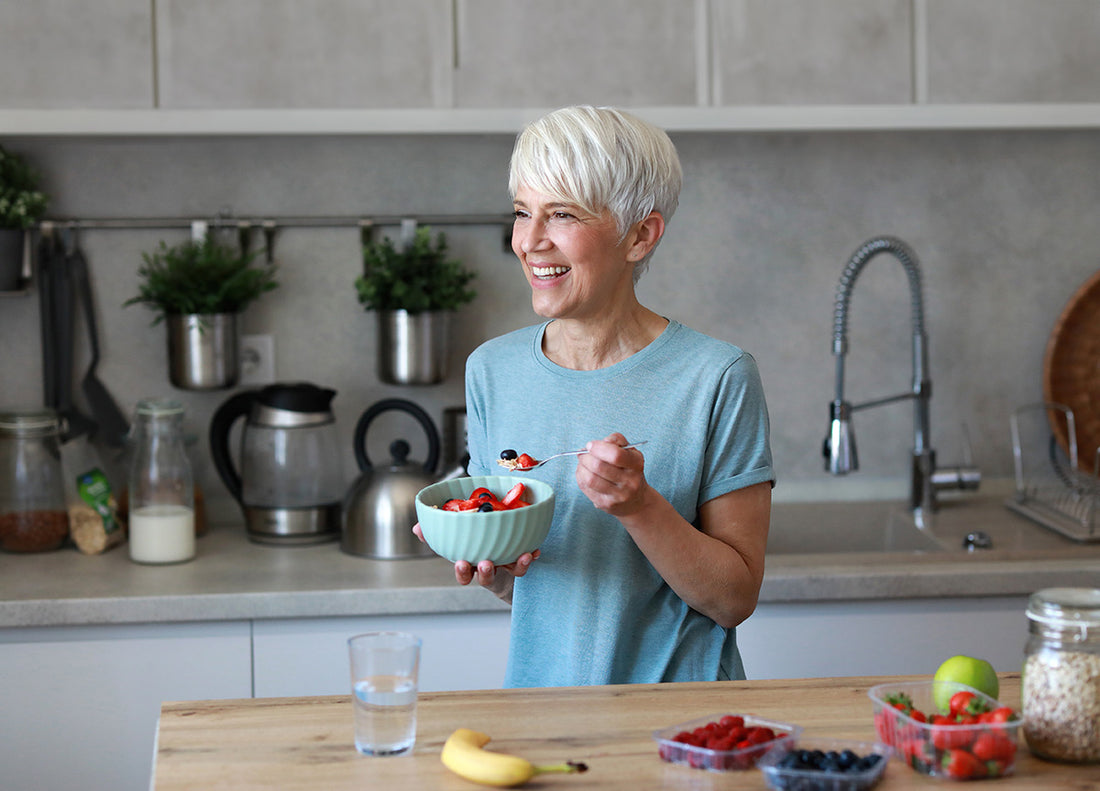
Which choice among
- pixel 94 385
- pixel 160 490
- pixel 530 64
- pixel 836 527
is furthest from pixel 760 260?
pixel 94 385

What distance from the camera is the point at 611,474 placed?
112 cm

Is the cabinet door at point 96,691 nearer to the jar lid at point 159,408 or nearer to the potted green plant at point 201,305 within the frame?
the jar lid at point 159,408

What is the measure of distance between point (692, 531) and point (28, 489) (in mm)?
1494

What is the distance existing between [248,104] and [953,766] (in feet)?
5.49

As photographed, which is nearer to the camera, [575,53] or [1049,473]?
[575,53]

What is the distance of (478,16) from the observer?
2.10 m

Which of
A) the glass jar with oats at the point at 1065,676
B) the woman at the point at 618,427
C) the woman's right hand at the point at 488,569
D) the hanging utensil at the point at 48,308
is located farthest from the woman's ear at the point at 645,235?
the hanging utensil at the point at 48,308

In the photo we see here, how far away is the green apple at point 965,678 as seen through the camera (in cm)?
102

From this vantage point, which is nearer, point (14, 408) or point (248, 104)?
point (248, 104)

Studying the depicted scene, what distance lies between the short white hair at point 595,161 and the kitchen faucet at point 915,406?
42.0 inches

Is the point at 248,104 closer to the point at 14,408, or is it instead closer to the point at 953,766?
the point at 14,408

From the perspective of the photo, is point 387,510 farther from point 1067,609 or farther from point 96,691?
point 1067,609

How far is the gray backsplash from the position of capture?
2.40 meters

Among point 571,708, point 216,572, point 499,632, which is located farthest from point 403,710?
point 216,572
